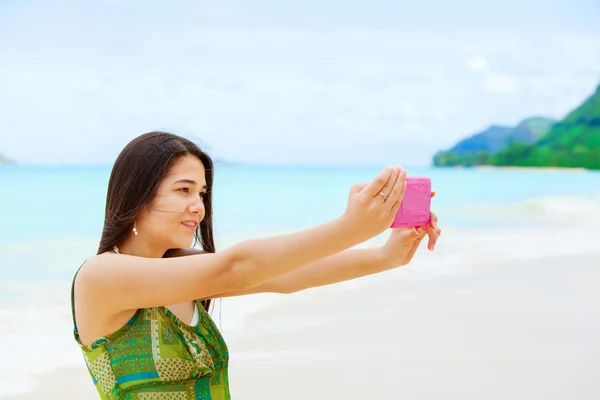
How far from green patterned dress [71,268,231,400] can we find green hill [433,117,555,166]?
75055 mm

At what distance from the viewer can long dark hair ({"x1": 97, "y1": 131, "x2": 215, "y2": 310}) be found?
7.06ft

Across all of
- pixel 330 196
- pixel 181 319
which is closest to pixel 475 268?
pixel 181 319

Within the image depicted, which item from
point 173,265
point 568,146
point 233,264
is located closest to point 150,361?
point 173,265

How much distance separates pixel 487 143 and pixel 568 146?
1154 centimetres

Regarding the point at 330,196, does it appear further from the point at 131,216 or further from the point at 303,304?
the point at 131,216

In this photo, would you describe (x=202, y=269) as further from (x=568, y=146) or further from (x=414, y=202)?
(x=568, y=146)

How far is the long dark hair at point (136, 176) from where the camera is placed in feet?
7.06

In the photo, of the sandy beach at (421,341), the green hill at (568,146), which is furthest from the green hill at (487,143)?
the sandy beach at (421,341)

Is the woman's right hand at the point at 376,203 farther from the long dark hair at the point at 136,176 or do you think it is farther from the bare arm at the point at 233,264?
the long dark hair at the point at 136,176

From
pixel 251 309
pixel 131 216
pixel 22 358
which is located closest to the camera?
pixel 131 216

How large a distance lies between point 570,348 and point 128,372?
368 cm

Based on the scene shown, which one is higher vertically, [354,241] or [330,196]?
[330,196]

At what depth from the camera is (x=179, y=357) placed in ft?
6.86

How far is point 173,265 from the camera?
1837 mm
